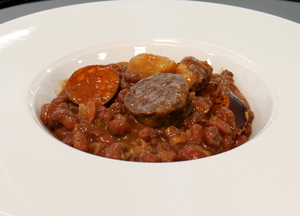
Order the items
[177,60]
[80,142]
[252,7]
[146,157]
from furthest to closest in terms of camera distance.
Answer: [252,7] < [177,60] < [80,142] < [146,157]

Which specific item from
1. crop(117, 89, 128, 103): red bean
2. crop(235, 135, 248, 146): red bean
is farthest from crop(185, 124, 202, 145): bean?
crop(117, 89, 128, 103): red bean

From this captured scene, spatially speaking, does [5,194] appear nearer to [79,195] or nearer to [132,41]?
[79,195]

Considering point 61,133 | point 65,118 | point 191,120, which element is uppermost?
point 191,120

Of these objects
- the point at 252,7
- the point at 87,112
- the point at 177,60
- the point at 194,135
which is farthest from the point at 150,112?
the point at 252,7

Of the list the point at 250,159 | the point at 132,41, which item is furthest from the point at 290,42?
the point at 250,159

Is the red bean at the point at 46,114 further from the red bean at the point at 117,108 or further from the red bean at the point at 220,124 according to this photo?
the red bean at the point at 220,124

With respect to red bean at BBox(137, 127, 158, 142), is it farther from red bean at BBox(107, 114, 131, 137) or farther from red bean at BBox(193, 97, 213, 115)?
red bean at BBox(193, 97, 213, 115)

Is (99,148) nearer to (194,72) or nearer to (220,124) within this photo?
(220,124)

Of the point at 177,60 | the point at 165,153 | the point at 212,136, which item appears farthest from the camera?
the point at 177,60

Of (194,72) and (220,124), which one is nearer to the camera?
(220,124)
